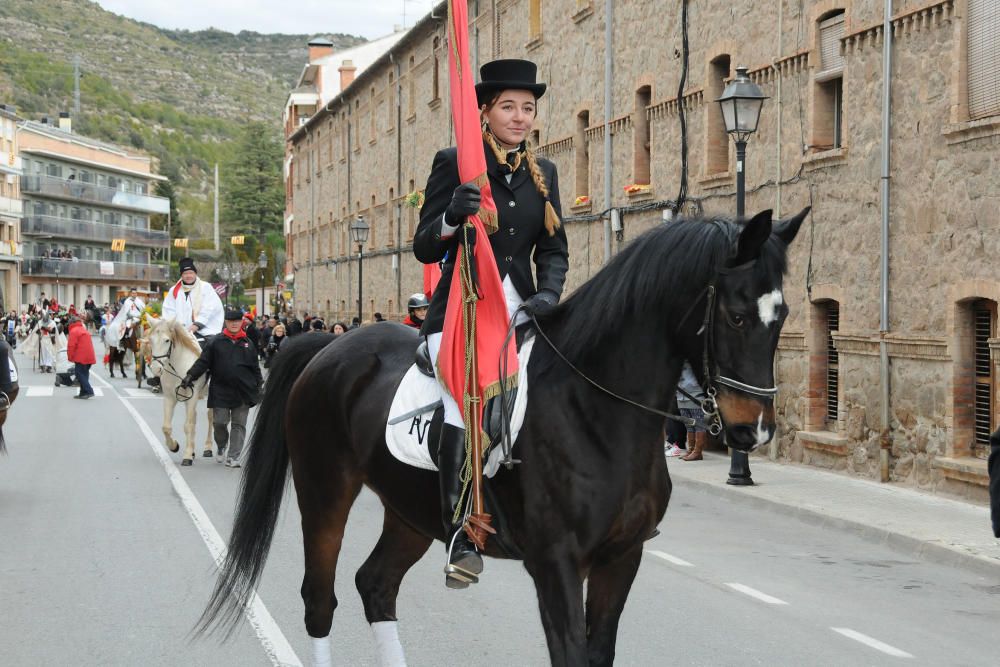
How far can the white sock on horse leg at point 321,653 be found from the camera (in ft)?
18.7

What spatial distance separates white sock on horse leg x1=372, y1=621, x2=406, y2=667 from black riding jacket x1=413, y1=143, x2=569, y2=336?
1.49 metres

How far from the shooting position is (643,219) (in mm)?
22297

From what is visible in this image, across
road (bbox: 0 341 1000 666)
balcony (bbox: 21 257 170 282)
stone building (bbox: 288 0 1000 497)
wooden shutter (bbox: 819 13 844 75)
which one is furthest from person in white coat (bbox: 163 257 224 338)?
balcony (bbox: 21 257 170 282)

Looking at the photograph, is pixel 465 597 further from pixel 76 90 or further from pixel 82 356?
pixel 76 90

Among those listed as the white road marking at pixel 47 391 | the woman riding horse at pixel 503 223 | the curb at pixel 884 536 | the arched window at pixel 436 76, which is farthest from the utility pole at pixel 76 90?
the woman riding horse at pixel 503 223

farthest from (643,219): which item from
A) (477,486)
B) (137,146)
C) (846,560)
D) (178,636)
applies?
(137,146)

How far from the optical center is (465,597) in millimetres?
8102

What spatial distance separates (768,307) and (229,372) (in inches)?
498

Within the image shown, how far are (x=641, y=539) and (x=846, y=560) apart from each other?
634cm

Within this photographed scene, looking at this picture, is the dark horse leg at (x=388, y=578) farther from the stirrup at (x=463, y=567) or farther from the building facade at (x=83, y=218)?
the building facade at (x=83, y=218)

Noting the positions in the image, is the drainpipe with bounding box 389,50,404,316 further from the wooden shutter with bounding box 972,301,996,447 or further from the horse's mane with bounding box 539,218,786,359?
the horse's mane with bounding box 539,218,786,359

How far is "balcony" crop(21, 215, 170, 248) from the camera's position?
9800cm

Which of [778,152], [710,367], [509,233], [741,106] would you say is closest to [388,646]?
[509,233]

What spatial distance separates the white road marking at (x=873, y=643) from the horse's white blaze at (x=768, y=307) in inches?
141
